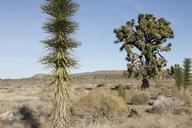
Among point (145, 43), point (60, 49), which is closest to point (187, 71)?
point (145, 43)

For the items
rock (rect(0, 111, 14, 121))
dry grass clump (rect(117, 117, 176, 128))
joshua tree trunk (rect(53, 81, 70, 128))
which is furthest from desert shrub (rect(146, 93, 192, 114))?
joshua tree trunk (rect(53, 81, 70, 128))

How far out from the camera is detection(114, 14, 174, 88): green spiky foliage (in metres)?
43.5

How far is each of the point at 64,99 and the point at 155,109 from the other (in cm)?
1129

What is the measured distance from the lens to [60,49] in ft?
44.7

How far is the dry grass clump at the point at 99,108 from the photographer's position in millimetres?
18984

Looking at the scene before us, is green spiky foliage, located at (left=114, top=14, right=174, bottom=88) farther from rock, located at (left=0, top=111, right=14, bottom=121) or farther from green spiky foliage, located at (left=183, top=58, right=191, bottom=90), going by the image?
rock, located at (left=0, top=111, right=14, bottom=121)

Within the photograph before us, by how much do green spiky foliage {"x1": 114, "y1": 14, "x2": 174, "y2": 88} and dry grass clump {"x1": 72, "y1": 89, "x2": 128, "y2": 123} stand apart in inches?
910

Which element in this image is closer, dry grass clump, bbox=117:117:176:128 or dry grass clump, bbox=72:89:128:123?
dry grass clump, bbox=117:117:176:128

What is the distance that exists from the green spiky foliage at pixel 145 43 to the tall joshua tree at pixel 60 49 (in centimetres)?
2983

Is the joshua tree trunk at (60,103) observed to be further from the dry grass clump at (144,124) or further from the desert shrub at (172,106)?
the desert shrub at (172,106)

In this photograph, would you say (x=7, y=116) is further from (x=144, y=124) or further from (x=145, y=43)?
(x=145, y=43)

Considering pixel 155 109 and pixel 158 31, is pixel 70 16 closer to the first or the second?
pixel 155 109

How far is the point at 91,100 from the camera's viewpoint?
1983cm

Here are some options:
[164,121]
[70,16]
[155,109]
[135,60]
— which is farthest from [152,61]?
[70,16]
